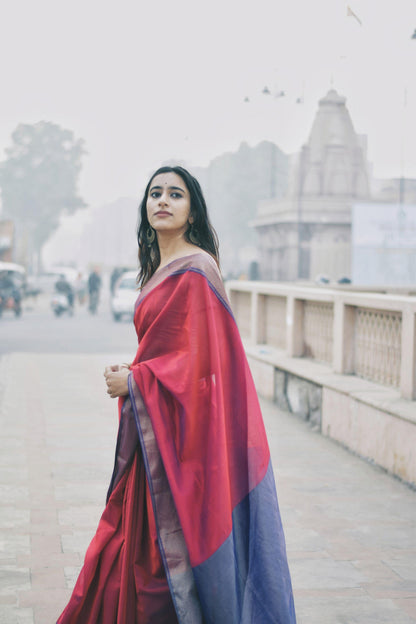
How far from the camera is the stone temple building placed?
3688 cm

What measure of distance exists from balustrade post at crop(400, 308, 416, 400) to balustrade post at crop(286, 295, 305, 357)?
2.86 meters

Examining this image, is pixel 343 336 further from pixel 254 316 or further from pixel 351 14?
pixel 351 14

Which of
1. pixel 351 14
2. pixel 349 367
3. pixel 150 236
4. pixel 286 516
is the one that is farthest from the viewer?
pixel 351 14

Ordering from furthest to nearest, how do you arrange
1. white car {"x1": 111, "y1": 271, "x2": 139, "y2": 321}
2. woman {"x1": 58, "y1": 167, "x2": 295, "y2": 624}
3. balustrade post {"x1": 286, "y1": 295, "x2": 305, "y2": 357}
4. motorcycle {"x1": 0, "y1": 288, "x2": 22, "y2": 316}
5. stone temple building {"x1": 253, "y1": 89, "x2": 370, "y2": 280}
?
stone temple building {"x1": 253, "y1": 89, "x2": 370, "y2": 280}, motorcycle {"x1": 0, "y1": 288, "x2": 22, "y2": 316}, white car {"x1": 111, "y1": 271, "x2": 139, "y2": 321}, balustrade post {"x1": 286, "y1": 295, "x2": 305, "y2": 357}, woman {"x1": 58, "y1": 167, "x2": 295, "y2": 624}

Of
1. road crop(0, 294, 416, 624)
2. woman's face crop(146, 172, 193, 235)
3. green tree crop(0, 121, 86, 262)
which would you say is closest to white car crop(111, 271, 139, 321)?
road crop(0, 294, 416, 624)

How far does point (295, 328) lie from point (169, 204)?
6.16 m

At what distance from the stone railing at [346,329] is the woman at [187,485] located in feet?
11.0

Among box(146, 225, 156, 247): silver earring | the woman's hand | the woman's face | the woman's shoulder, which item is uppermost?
the woman's face

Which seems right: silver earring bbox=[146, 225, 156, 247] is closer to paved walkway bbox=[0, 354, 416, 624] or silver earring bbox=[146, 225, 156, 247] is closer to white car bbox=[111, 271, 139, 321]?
paved walkway bbox=[0, 354, 416, 624]

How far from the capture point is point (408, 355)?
6.03 m

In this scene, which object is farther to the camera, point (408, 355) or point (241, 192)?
point (241, 192)

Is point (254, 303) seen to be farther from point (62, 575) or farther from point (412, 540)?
point (62, 575)

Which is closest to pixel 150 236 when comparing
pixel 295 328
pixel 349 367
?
pixel 349 367

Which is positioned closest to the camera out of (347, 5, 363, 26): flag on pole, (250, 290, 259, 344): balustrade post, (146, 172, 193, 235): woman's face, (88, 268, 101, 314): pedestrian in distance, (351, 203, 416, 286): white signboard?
(146, 172, 193, 235): woman's face
